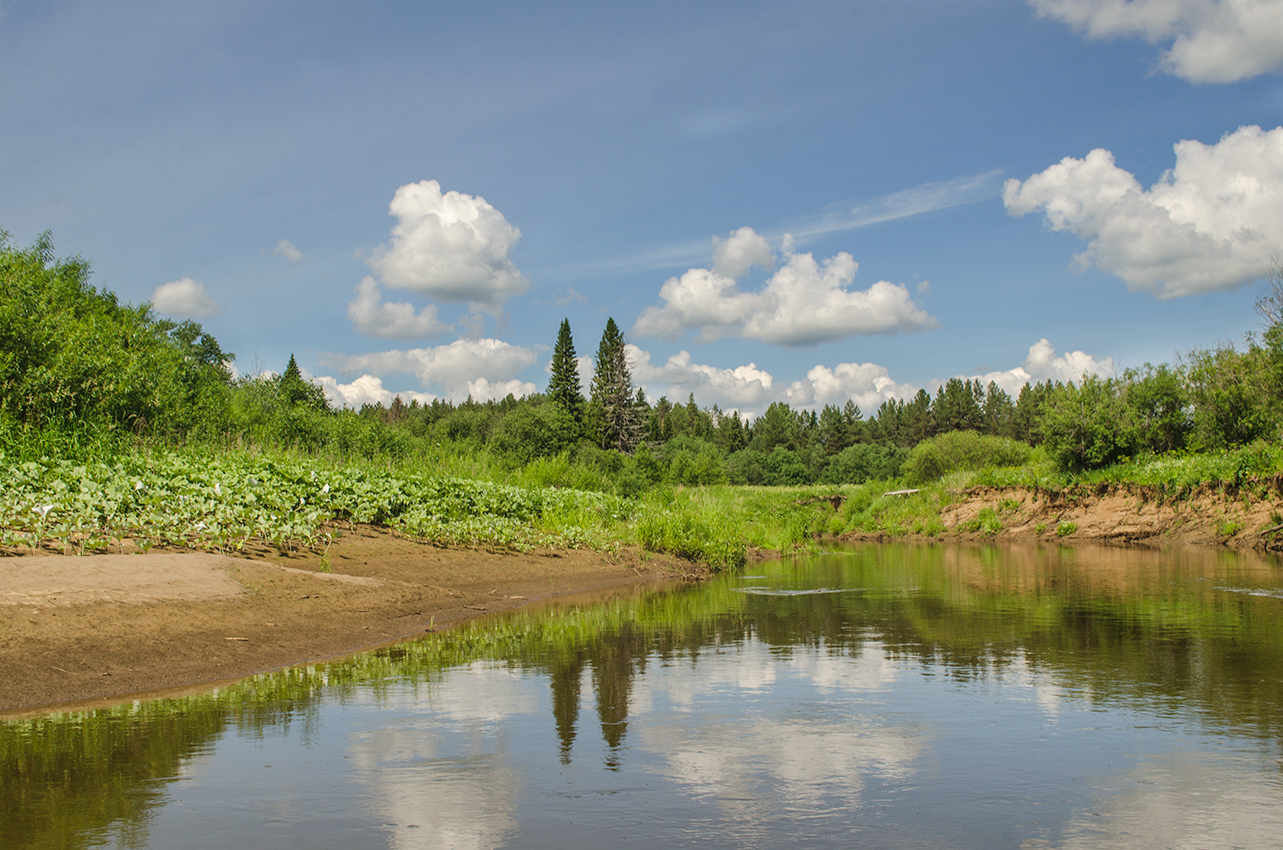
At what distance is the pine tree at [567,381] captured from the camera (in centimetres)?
8712

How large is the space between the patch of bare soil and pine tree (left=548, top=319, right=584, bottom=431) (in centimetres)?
4881

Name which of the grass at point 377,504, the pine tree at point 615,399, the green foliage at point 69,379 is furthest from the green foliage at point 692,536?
the pine tree at point 615,399

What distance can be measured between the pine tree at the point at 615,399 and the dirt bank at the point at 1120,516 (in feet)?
154

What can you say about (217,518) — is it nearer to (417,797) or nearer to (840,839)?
(417,797)

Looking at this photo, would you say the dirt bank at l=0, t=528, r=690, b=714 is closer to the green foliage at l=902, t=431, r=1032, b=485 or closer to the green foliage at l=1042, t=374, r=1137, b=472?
the green foliage at l=1042, t=374, r=1137, b=472

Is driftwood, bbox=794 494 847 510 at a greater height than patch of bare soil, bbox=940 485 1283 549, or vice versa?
driftwood, bbox=794 494 847 510

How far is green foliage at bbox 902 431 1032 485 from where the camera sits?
204 feet

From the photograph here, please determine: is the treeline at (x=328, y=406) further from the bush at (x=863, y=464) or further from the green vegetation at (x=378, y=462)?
the bush at (x=863, y=464)

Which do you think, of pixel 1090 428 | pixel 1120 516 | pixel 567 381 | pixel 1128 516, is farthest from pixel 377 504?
pixel 567 381

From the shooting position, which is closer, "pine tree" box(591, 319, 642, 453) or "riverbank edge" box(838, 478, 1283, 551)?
"riverbank edge" box(838, 478, 1283, 551)

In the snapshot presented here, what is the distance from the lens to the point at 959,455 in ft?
206

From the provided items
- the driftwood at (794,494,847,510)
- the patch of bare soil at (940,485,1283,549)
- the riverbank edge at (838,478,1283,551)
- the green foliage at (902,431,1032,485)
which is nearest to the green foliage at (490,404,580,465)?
the driftwood at (794,494,847,510)

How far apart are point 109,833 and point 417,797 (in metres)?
1.57

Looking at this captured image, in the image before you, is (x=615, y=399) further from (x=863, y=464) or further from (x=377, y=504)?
(x=377, y=504)
